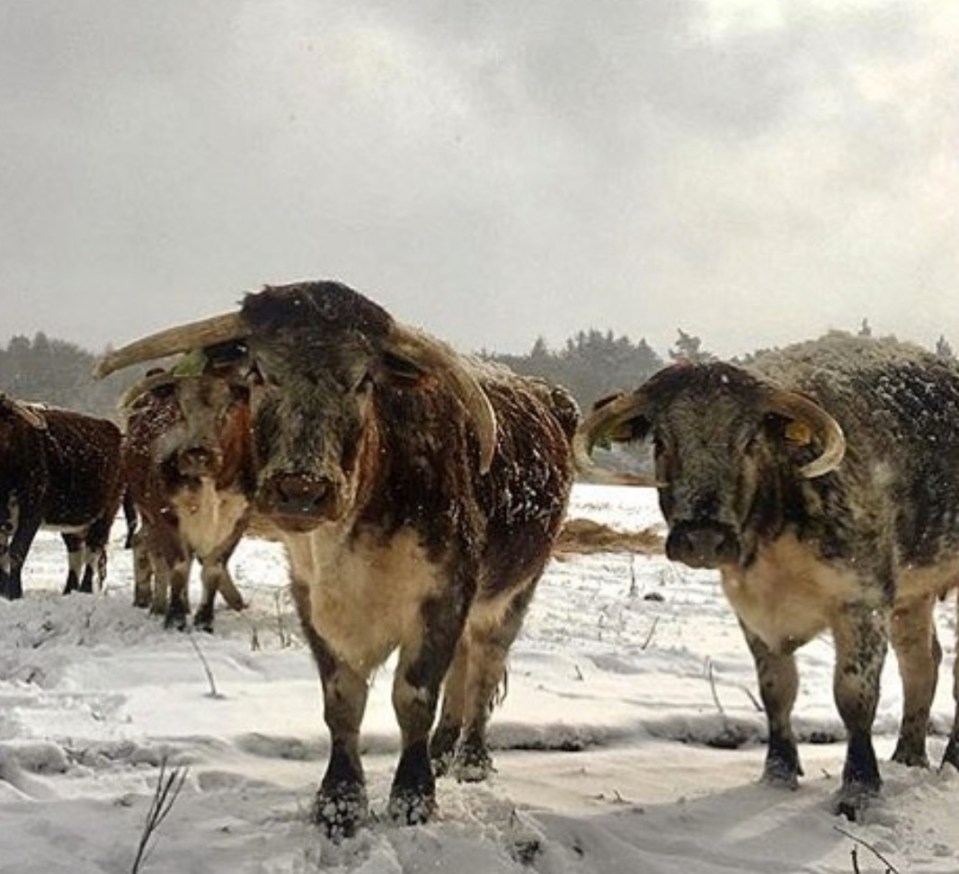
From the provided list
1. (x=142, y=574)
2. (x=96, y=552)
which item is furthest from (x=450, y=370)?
(x=96, y=552)

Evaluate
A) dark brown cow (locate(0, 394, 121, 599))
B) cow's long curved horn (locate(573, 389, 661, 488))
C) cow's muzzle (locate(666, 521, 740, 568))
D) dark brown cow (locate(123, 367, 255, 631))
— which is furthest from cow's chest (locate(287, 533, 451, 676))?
dark brown cow (locate(0, 394, 121, 599))

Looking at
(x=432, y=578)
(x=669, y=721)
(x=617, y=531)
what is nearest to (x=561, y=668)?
(x=669, y=721)

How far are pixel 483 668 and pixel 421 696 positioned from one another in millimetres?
1813

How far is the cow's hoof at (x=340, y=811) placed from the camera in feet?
16.3

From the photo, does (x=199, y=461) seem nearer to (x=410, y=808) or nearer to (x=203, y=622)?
(x=203, y=622)

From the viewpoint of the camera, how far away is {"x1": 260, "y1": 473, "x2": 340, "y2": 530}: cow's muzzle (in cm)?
451

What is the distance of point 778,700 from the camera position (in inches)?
263

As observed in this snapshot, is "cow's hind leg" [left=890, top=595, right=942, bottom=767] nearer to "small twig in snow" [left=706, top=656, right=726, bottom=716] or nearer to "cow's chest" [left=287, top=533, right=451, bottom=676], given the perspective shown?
"small twig in snow" [left=706, top=656, right=726, bottom=716]

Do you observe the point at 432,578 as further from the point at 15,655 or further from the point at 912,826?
the point at 15,655

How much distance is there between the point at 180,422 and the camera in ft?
35.3

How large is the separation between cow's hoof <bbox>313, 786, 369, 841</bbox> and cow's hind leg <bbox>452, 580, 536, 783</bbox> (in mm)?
1203

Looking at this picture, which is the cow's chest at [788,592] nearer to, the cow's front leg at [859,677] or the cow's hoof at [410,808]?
the cow's front leg at [859,677]

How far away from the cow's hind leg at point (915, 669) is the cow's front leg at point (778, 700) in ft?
3.03

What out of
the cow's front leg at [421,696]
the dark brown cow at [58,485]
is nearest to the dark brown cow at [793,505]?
the cow's front leg at [421,696]
